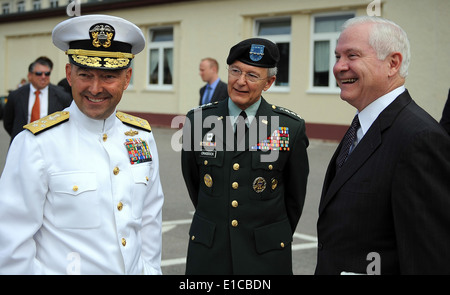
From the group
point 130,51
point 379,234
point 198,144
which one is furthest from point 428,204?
point 198,144

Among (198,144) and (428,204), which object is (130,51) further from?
(428,204)

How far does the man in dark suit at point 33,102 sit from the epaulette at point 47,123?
4674mm

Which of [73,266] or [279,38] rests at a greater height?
[279,38]

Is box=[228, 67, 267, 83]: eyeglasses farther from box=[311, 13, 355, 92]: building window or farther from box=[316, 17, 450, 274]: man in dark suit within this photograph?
box=[311, 13, 355, 92]: building window

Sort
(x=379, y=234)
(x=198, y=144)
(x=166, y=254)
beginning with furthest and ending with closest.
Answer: (x=166, y=254), (x=198, y=144), (x=379, y=234)

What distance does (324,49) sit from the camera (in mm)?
15328

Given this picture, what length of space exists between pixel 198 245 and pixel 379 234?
53.0 inches

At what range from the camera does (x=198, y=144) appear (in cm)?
327

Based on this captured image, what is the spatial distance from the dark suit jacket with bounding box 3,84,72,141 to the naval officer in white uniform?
4.65 meters

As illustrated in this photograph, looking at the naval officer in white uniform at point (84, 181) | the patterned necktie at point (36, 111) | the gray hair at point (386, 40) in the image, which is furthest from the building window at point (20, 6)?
the gray hair at point (386, 40)

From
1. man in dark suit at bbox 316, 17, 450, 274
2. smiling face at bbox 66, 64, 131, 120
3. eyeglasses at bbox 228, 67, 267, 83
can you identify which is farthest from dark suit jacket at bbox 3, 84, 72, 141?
man in dark suit at bbox 316, 17, 450, 274

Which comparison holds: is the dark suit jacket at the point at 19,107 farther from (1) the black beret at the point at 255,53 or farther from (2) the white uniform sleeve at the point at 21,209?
(2) the white uniform sleeve at the point at 21,209

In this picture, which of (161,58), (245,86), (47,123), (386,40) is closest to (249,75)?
(245,86)

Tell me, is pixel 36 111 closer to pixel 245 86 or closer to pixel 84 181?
pixel 245 86
